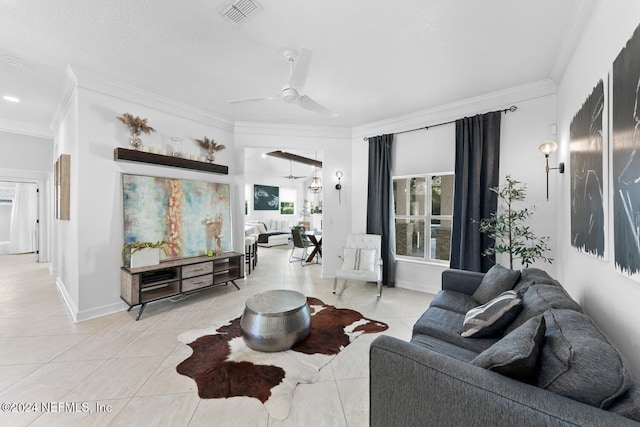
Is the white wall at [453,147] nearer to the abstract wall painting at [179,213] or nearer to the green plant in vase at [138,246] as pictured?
the abstract wall painting at [179,213]

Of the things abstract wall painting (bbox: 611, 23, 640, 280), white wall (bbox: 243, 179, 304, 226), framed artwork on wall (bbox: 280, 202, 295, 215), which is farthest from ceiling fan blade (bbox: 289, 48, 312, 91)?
framed artwork on wall (bbox: 280, 202, 295, 215)

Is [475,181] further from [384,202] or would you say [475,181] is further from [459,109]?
[384,202]

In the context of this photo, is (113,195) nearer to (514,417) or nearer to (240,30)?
(240,30)

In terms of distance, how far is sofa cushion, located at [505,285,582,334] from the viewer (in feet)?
5.05

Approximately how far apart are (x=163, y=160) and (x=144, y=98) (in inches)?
33.4

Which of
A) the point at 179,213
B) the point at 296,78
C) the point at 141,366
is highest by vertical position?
the point at 296,78

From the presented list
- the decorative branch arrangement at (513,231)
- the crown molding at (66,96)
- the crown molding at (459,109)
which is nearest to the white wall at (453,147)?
the crown molding at (459,109)

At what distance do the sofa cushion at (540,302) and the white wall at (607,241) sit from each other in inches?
7.2

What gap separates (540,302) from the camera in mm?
1639

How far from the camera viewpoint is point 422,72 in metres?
2.97

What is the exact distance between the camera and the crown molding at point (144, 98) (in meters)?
3.04

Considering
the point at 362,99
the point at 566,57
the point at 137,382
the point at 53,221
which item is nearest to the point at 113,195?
the point at 137,382

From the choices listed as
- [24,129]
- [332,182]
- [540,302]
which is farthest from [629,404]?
[24,129]

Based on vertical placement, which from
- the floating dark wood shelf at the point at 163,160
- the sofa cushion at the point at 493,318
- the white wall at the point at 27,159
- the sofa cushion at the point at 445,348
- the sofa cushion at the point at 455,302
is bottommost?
the sofa cushion at the point at 445,348
